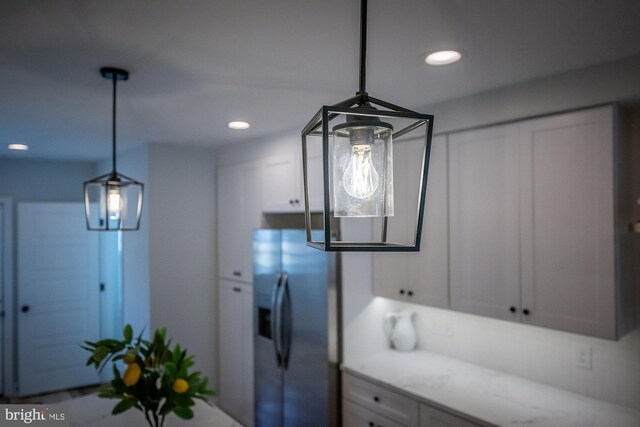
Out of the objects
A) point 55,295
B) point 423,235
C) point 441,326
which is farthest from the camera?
point 55,295

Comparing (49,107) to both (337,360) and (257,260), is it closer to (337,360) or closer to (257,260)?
(257,260)

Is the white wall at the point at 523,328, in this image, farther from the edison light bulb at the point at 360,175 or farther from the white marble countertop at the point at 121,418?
the edison light bulb at the point at 360,175

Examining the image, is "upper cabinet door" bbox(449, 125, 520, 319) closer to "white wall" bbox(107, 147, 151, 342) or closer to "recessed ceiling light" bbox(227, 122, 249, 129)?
"recessed ceiling light" bbox(227, 122, 249, 129)

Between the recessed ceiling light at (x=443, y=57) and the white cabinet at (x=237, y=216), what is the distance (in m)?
2.06

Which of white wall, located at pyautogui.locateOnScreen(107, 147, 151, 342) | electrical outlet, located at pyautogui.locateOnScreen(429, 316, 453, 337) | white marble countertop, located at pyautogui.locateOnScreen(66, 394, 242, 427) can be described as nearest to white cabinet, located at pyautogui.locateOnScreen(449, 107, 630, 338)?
electrical outlet, located at pyautogui.locateOnScreen(429, 316, 453, 337)

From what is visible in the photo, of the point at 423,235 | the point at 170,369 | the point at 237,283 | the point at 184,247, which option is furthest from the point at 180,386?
the point at 184,247

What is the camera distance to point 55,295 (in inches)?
190

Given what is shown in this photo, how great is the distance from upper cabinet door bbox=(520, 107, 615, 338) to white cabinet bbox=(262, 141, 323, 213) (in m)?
1.32

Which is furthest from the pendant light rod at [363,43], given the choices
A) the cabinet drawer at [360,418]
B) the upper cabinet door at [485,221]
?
the cabinet drawer at [360,418]

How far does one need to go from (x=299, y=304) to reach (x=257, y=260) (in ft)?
1.99

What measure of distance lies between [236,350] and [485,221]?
2462mm

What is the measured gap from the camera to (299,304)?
308cm

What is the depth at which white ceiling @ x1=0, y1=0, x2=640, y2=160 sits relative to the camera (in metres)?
1.43

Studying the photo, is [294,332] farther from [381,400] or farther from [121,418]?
[121,418]
